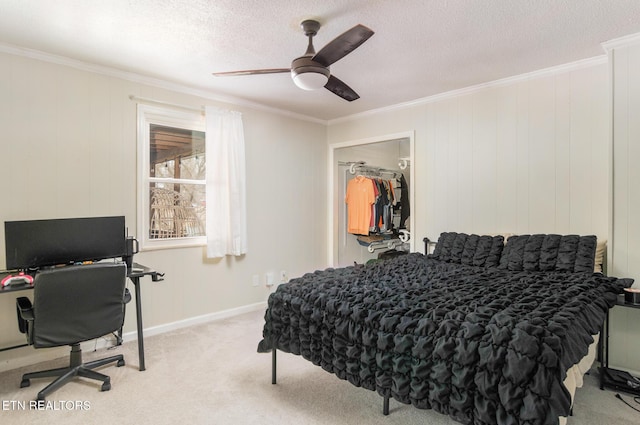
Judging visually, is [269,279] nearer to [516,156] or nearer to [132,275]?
[132,275]

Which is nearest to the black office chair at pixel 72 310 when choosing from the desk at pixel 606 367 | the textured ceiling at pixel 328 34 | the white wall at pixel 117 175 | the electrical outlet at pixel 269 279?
the white wall at pixel 117 175

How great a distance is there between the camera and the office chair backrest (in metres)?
2.19

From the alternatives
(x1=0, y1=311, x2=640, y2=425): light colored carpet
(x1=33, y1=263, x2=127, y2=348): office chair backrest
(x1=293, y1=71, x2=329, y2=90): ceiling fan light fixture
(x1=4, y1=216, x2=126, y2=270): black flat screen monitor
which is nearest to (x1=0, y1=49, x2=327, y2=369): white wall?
(x1=4, y1=216, x2=126, y2=270): black flat screen monitor

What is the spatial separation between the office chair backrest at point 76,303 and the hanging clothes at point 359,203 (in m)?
3.42

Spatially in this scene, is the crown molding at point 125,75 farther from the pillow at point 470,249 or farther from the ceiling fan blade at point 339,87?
the pillow at point 470,249

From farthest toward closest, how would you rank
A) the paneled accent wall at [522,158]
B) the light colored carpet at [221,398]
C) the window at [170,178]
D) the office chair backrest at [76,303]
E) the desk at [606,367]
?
the window at [170,178] → the paneled accent wall at [522,158] → the desk at [606,367] → the office chair backrest at [76,303] → the light colored carpet at [221,398]

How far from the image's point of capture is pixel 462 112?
3816 mm

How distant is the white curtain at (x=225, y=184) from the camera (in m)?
3.89

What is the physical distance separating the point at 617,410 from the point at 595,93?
8.11 feet

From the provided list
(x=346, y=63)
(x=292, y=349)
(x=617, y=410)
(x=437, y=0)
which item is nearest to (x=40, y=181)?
(x=292, y=349)

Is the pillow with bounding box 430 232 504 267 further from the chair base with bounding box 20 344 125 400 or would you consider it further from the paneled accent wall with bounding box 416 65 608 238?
the chair base with bounding box 20 344 125 400

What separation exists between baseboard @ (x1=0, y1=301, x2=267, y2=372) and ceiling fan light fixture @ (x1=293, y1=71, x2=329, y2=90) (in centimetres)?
281

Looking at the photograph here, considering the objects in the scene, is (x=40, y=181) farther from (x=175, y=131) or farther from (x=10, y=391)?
(x=10, y=391)

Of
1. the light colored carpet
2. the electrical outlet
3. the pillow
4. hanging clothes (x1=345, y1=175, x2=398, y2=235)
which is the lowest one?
the light colored carpet
